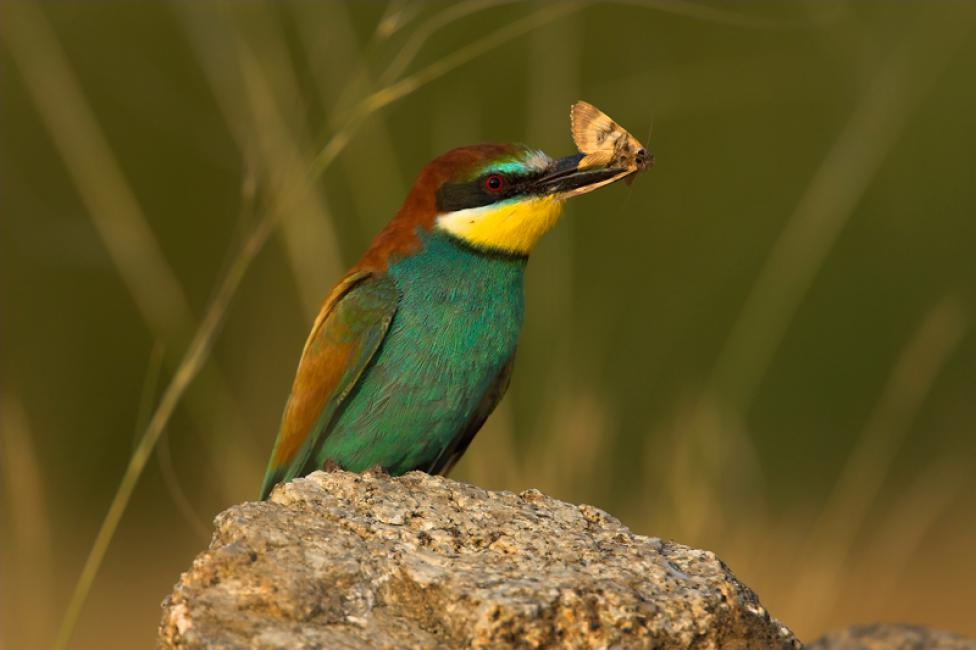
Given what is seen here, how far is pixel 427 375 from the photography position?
349 cm

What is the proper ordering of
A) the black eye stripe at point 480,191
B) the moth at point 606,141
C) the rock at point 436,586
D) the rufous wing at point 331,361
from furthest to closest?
1. the black eye stripe at point 480,191
2. the rufous wing at point 331,361
3. the moth at point 606,141
4. the rock at point 436,586

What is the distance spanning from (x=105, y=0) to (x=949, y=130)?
465 cm

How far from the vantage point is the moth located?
345cm

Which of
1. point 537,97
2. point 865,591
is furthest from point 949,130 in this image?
point 537,97

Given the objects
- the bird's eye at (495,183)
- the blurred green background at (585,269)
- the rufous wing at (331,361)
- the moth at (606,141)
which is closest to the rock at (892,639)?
the blurred green background at (585,269)

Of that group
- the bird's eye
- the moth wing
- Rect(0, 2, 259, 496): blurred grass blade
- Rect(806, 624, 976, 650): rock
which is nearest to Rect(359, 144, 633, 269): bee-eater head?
the bird's eye

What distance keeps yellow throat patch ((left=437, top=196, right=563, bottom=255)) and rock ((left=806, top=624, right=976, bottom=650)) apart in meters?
1.20

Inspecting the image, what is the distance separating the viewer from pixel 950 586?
22.3ft

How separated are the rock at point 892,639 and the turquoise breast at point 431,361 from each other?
3.22 ft

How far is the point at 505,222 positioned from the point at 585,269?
14.0 feet

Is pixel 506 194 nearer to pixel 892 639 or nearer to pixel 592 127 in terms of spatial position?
pixel 592 127

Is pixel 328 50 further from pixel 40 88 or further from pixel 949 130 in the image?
pixel 949 130

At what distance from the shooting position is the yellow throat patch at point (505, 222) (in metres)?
3.66

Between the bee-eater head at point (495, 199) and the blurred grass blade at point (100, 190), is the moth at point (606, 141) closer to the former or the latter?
the bee-eater head at point (495, 199)
